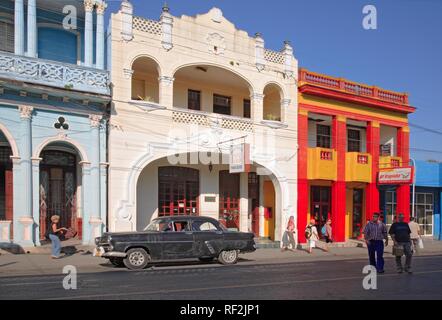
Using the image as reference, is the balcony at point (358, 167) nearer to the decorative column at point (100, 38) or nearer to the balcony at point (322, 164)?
the balcony at point (322, 164)

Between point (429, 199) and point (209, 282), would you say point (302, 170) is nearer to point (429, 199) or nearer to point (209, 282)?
point (429, 199)

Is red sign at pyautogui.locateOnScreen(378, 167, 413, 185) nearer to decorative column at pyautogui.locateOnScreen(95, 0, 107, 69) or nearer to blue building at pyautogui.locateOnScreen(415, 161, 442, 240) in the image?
blue building at pyautogui.locateOnScreen(415, 161, 442, 240)

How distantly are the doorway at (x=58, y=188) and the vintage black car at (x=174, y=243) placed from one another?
3.96 metres

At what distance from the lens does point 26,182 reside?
16.6 metres

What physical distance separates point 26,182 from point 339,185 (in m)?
15.8

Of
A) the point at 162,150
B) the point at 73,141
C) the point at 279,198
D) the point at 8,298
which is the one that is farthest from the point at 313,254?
the point at 8,298

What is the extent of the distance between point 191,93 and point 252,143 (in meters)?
3.91

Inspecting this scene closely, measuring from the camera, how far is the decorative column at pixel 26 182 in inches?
651

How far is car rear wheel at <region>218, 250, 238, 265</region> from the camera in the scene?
601 inches

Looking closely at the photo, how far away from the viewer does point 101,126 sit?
18.3m

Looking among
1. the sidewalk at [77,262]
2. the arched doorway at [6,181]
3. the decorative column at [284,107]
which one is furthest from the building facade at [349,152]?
the arched doorway at [6,181]

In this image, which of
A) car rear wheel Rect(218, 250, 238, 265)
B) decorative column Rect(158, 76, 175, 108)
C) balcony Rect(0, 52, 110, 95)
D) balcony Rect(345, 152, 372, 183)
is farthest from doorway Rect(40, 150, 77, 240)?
balcony Rect(345, 152, 372, 183)

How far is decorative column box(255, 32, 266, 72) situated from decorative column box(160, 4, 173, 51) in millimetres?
4685
